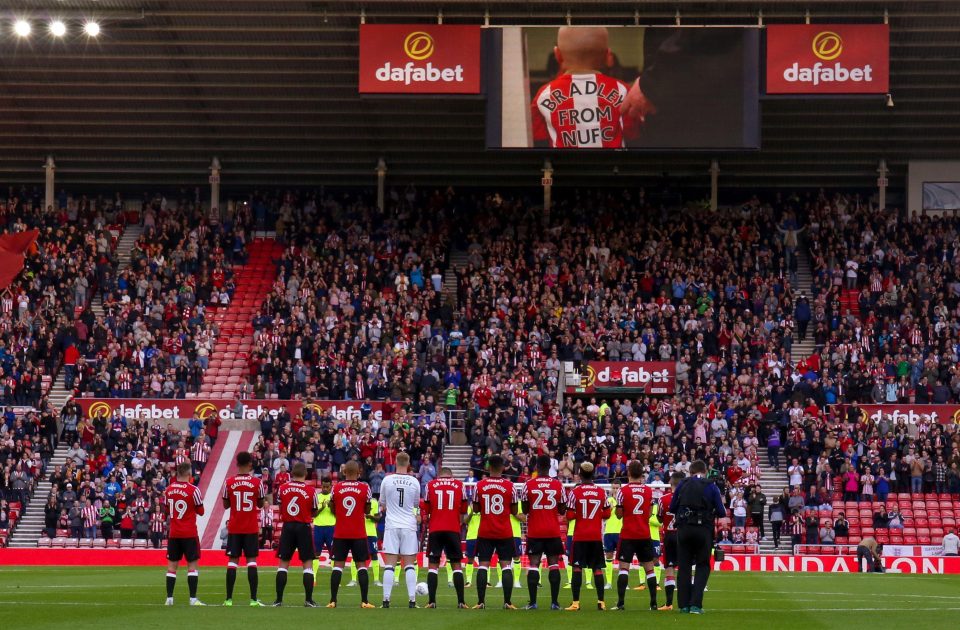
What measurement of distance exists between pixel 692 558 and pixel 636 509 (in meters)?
1.67

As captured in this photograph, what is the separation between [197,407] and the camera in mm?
45125

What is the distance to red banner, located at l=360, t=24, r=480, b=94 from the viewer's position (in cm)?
4309

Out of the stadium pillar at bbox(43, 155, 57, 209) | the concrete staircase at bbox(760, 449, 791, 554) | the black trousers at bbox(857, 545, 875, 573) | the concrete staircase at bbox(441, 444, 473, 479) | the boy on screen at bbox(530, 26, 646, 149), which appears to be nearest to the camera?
the black trousers at bbox(857, 545, 875, 573)

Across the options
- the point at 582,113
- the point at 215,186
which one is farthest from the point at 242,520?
the point at 215,186

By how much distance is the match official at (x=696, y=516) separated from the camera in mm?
19281

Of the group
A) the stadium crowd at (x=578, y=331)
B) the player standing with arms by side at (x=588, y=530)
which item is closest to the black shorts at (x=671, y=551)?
the player standing with arms by side at (x=588, y=530)

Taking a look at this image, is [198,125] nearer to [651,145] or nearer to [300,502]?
[651,145]

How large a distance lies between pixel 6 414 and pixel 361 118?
603 inches

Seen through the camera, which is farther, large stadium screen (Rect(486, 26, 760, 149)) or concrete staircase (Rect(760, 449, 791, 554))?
large stadium screen (Rect(486, 26, 760, 149))

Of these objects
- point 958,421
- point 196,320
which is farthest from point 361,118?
point 958,421

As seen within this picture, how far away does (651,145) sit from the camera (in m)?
42.9

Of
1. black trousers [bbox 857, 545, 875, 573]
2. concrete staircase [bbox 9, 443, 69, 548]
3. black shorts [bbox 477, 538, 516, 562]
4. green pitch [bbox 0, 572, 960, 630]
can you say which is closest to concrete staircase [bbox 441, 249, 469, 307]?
concrete staircase [bbox 9, 443, 69, 548]

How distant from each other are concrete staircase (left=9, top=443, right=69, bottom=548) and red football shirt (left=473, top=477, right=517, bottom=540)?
23380 millimetres

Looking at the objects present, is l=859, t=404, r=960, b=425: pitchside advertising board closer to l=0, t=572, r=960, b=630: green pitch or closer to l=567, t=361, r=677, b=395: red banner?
l=567, t=361, r=677, b=395: red banner
